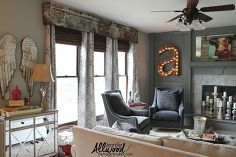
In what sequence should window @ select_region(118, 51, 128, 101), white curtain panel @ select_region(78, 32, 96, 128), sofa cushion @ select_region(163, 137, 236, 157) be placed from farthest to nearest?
window @ select_region(118, 51, 128, 101) < white curtain panel @ select_region(78, 32, 96, 128) < sofa cushion @ select_region(163, 137, 236, 157)

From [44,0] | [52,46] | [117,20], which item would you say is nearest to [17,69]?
[52,46]

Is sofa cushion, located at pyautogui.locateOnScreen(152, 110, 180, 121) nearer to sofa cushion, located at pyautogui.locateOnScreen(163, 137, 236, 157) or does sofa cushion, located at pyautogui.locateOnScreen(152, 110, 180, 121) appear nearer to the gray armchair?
the gray armchair

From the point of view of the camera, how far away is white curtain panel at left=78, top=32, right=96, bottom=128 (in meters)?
4.60

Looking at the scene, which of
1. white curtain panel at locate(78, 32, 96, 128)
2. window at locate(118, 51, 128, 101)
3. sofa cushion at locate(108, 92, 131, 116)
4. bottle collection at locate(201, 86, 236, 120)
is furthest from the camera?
window at locate(118, 51, 128, 101)

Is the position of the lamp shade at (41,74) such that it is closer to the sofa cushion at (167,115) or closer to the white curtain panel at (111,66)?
the white curtain panel at (111,66)

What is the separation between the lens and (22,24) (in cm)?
354

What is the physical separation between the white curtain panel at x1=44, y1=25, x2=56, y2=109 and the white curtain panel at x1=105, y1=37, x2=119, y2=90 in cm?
158

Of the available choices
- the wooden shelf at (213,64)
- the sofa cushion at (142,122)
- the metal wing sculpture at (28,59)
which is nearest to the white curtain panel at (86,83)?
the sofa cushion at (142,122)

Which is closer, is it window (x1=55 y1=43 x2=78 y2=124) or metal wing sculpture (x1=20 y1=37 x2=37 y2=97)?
metal wing sculpture (x1=20 y1=37 x2=37 y2=97)

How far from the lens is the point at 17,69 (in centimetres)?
348

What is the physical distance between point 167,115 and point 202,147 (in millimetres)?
3526

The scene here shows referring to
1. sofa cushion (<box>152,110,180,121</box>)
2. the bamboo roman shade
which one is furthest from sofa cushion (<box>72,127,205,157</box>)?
sofa cushion (<box>152,110,180,121</box>)

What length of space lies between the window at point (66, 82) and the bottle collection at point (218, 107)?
3.46 meters

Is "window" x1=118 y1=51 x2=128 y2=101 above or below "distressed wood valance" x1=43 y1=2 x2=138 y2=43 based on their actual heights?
below
